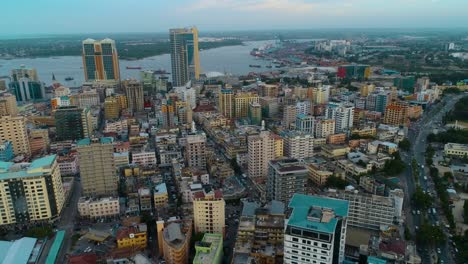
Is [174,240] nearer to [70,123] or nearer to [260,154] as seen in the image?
[260,154]

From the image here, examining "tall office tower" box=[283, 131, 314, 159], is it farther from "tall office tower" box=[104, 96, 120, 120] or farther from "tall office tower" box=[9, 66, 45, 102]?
"tall office tower" box=[9, 66, 45, 102]

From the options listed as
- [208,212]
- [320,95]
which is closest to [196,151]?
[208,212]

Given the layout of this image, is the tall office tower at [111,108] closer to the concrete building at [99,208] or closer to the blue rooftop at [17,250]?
the concrete building at [99,208]

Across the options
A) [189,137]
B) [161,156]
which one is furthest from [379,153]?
[161,156]

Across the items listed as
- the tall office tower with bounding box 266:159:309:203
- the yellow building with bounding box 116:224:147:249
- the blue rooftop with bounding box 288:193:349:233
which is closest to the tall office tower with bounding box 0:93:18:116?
the yellow building with bounding box 116:224:147:249

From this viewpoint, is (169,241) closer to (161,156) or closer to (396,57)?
(161,156)

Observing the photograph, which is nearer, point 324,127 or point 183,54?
point 324,127
